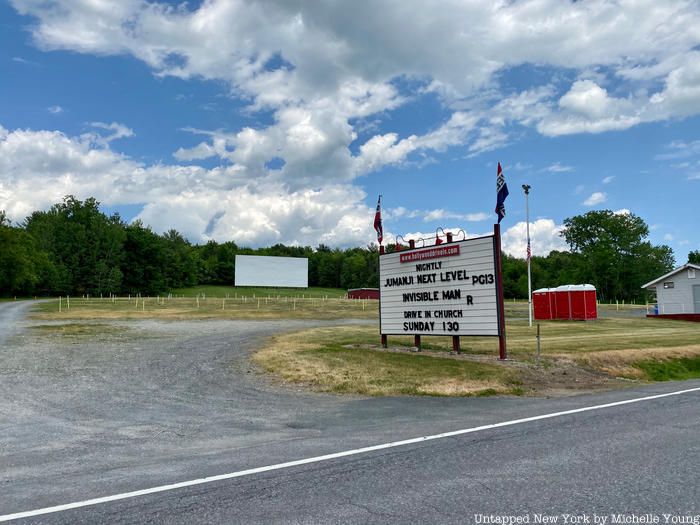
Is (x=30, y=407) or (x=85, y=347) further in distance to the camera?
(x=85, y=347)

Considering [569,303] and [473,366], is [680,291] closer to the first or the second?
[569,303]

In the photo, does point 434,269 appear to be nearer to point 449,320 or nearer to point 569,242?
point 449,320

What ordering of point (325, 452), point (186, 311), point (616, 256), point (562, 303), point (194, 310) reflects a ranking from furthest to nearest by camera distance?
1. point (616, 256)
2. point (194, 310)
3. point (186, 311)
4. point (562, 303)
5. point (325, 452)

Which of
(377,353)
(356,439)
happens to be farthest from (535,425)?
(377,353)

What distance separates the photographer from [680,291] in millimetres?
43812

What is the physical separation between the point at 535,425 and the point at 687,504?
3.24 m

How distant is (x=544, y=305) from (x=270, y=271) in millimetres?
75377

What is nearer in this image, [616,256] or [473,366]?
[473,366]

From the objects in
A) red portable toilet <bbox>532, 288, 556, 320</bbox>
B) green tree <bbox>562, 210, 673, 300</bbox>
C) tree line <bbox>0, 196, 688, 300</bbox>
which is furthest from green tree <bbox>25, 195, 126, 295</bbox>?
green tree <bbox>562, 210, 673, 300</bbox>

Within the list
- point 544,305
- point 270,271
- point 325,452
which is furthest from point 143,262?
point 325,452

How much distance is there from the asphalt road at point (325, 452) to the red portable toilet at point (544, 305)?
3244 centimetres

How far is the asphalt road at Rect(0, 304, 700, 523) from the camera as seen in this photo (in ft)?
14.5

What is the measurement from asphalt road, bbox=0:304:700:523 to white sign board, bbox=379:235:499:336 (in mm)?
4844

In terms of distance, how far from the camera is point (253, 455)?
6234 millimetres
